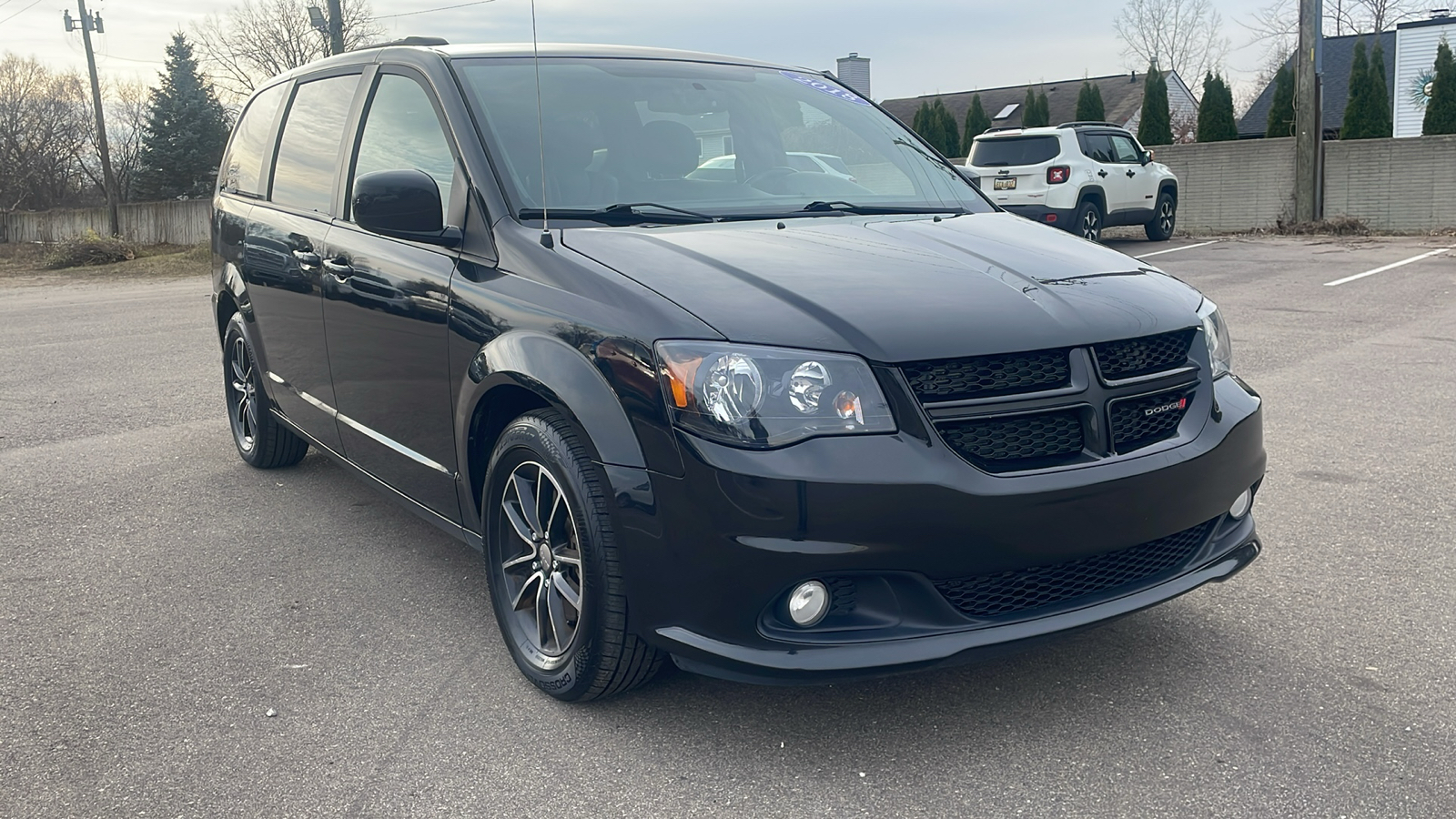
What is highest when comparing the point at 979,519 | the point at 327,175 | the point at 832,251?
the point at 327,175

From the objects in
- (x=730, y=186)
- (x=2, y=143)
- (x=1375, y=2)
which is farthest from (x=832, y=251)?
(x=1375, y=2)

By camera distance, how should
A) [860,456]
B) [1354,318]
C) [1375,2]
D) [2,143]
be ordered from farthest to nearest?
1. [1375,2]
2. [2,143]
3. [1354,318]
4. [860,456]

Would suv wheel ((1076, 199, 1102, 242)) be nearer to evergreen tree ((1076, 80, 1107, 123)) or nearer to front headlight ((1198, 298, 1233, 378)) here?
front headlight ((1198, 298, 1233, 378))

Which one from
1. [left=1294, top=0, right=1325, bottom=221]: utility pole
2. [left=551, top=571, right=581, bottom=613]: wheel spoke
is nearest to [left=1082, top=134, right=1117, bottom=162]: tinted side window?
[left=1294, top=0, right=1325, bottom=221]: utility pole

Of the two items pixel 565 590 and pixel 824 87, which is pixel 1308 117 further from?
pixel 565 590

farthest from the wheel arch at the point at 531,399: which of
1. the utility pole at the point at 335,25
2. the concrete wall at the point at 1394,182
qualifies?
the utility pole at the point at 335,25

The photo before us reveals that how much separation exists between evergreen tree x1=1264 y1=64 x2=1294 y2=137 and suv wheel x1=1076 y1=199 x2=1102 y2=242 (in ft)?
43.4

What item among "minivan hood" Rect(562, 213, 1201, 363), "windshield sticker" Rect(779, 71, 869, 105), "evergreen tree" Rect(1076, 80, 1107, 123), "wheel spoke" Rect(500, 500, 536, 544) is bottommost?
"wheel spoke" Rect(500, 500, 536, 544)

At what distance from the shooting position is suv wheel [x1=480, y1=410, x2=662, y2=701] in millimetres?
2803

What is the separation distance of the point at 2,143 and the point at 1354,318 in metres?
56.2

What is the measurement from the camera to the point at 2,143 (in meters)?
51.4

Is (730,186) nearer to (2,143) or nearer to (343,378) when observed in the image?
(343,378)

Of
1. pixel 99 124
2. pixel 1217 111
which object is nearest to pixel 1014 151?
pixel 1217 111

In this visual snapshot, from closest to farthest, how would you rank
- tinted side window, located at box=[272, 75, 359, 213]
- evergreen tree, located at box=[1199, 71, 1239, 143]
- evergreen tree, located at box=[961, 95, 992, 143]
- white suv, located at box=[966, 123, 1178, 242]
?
tinted side window, located at box=[272, 75, 359, 213] → white suv, located at box=[966, 123, 1178, 242] → evergreen tree, located at box=[1199, 71, 1239, 143] → evergreen tree, located at box=[961, 95, 992, 143]
